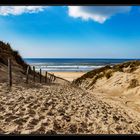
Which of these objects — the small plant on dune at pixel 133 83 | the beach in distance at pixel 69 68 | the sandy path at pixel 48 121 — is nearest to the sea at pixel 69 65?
the beach in distance at pixel 69 68

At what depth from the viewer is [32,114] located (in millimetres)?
8055

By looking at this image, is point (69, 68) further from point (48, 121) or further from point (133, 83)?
point (48, 121)

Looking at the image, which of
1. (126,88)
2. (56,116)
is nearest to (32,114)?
(56,116)

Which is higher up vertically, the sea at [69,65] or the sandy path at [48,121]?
the sandy path at [48,121]

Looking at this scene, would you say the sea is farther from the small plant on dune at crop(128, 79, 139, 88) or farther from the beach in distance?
the small plant on dune at crop(128, 79, 139, 88)

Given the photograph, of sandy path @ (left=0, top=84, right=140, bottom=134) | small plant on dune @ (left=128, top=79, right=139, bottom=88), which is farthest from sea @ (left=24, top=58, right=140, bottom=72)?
sandy path @ (left=0, top=84, right=140, bottom=134)

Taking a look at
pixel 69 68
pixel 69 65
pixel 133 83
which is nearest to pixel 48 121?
pixel 133 83

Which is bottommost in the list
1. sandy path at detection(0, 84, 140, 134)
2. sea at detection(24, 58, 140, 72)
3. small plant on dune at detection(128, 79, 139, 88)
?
sea at detection(24, 58, 140, 72)

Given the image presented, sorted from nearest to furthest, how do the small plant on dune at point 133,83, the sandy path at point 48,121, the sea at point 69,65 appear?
1. the sandy path at point 48,121
2. the small plant on dune at point 133,83
3. the sea at point 69,65

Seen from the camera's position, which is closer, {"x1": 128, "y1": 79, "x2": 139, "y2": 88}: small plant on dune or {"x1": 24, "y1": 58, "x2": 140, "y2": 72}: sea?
{"x1": 128, "y1": 79, "x2": 139, "y2": 88}: small plant on dune

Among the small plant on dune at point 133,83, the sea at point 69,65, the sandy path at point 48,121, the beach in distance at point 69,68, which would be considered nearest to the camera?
the sandy path at point 48,121

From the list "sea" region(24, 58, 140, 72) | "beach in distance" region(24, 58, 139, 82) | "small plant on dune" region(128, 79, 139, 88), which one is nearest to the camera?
"small plant on dune" region(128, 79, 139, 88)

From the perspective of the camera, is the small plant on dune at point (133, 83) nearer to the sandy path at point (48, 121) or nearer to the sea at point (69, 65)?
the sandy path at point (48, 121)
